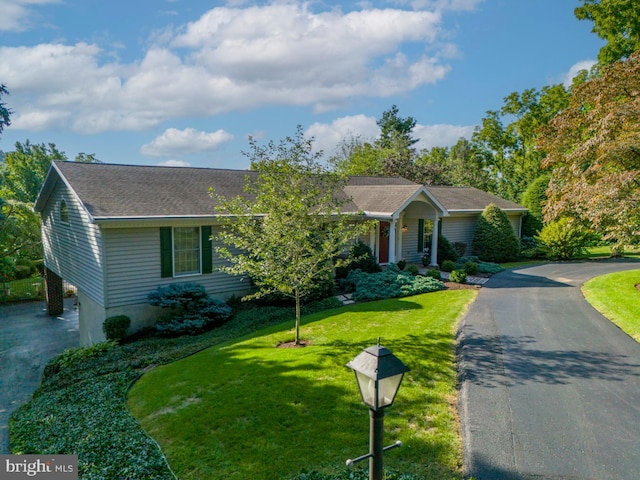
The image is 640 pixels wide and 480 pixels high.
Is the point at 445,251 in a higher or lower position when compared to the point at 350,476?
higher

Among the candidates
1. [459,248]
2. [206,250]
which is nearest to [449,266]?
[459,248]

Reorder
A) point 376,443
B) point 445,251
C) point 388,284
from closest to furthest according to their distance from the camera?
1. point 376,443
2. point 388,284
3. point 445,251

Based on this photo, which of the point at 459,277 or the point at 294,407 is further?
the point at 459,277

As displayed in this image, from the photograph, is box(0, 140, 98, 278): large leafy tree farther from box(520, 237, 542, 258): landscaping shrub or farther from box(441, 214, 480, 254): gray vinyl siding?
box(520, 237, 542, 258): landscaping shrub

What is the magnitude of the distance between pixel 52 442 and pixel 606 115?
16154 mm

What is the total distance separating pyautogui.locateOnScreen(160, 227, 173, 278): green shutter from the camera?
13.5 meters

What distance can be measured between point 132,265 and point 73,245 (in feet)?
12.4

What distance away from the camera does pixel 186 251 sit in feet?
46.4

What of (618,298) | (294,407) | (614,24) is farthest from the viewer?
(614,24)

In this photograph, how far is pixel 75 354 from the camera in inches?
470

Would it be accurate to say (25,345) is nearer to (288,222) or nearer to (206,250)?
(206,250)

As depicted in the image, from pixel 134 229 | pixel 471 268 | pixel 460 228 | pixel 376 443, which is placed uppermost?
pixel 134 229

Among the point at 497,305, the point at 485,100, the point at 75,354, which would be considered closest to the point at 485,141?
the point at 485,100

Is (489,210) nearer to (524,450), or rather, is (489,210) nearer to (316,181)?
(316,181)
